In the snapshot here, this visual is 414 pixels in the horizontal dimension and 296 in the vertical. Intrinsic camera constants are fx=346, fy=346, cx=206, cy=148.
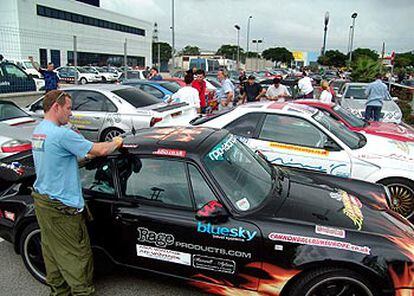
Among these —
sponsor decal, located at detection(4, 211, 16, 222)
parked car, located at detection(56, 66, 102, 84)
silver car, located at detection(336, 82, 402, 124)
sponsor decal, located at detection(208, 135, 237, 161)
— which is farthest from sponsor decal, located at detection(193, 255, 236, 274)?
parked car, located at detection(56, 66, 102, 84)

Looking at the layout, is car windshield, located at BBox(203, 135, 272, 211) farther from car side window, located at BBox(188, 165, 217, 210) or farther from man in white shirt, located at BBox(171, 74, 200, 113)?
man in white shirt, located at BBox(171, 74, 200, 113)

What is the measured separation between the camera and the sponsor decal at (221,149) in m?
2.85

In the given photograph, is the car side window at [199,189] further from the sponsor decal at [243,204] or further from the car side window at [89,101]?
the car side window at [89,101]

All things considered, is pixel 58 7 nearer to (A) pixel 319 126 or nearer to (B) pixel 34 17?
(B) pixel 34 17

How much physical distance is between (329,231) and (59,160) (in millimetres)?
2015

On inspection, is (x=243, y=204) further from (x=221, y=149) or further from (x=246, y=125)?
(x=246, y=125)

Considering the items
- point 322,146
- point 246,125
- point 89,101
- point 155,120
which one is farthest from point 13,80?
point 322,146

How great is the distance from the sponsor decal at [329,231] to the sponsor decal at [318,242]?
0.06 m

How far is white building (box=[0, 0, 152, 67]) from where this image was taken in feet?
139

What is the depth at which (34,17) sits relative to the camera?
45219 mm

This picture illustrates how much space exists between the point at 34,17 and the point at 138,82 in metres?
42.6

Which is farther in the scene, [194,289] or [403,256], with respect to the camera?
[194,289]

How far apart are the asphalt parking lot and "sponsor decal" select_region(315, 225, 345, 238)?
3.69ft

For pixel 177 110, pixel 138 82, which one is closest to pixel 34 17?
pixel 138 82
